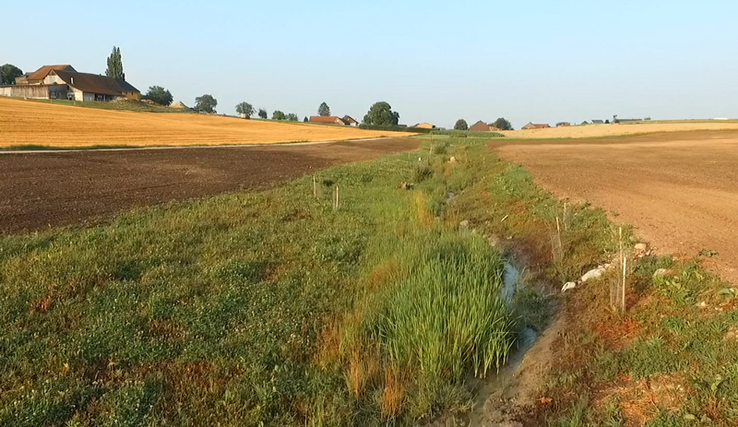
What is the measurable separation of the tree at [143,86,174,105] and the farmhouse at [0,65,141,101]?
12.9m

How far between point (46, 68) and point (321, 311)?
125m

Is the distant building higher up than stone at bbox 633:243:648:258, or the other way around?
the distant building

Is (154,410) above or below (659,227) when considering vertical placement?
below

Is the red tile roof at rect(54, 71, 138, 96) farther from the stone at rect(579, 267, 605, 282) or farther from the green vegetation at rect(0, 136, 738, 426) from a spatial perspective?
the stone at rect(579, 267, 605, 282)

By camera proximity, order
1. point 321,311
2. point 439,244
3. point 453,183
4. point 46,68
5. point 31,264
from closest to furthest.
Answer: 1. point 321,311
2. point 31,264
3. point 439,244
4. point 453,183
5. point 46,68

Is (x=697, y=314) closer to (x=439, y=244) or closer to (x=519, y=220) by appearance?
(x=439, y=244)

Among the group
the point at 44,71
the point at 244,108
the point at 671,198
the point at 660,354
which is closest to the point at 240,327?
the point at 660,354

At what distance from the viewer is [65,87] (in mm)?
94250

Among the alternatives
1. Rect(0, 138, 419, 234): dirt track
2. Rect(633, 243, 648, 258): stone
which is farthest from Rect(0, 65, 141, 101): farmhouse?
Rect(633, 243, 648, 258): stone

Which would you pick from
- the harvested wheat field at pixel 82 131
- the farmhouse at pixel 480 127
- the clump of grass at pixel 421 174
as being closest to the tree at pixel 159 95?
the harvested wheat field at pixel 82 131

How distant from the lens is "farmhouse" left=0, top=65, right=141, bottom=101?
303ft

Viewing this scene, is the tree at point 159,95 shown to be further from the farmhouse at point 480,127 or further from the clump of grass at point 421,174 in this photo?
the clump of grass at point 421,174

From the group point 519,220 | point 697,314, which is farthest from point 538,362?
point 519,220

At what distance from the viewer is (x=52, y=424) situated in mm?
4383
